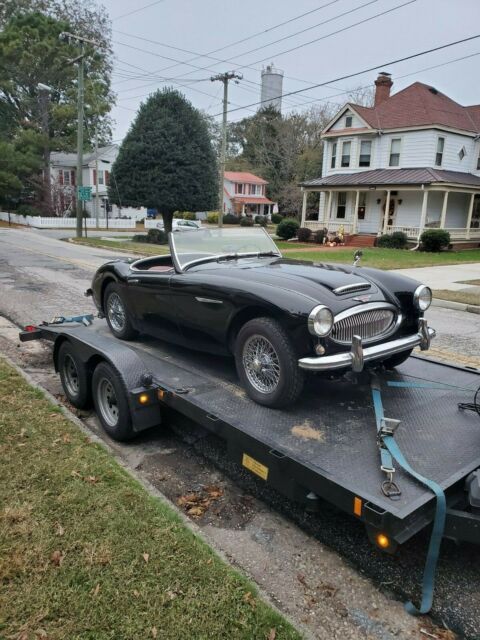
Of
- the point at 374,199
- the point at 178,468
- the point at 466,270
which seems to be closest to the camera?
the point at 178,468

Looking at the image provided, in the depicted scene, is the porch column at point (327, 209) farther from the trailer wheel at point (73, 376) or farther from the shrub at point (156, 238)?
the trailer wheel at point (73, 376)

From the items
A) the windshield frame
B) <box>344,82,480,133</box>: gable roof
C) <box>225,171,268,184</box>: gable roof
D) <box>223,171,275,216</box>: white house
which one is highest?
<box>344,82,480,133</box>: gable roof

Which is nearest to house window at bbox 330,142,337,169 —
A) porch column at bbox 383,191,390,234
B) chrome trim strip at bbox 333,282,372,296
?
porch column at bbox 383,191,390,234

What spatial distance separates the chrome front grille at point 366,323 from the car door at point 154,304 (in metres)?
1.68

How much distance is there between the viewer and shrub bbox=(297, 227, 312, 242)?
31.0 metres

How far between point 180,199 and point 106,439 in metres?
25.2

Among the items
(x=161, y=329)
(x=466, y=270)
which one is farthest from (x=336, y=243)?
(x=161, y=329)

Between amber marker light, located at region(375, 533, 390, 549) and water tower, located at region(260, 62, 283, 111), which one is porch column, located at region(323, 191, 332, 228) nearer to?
amber marker light, located at region(375, 533, 390, 549)

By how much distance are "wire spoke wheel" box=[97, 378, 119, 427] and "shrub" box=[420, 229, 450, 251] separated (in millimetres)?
24417

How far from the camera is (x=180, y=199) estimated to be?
28.2 m

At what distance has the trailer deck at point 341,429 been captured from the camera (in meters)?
2.51

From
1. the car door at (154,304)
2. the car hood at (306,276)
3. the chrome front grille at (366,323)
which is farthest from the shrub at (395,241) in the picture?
the chrome front grille at (366,323)

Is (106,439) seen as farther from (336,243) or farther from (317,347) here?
(336,243)

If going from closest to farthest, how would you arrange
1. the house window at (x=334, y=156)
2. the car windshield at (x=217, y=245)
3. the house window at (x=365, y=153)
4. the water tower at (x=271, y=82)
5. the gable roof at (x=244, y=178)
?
1. the car windshield at (x=217, y=245)
2. the house window at (x=365, y=153)
3. the house window at (x=334, y=156)
4. the gable roof at (x=244, y=178)
5. the water tower at (x=271, y=82)
